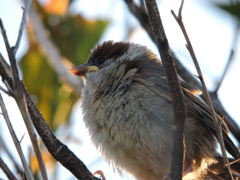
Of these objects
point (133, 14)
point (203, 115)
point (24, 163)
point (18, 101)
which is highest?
point (133, 14)

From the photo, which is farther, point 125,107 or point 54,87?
point 54,87

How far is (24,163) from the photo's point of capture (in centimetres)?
214

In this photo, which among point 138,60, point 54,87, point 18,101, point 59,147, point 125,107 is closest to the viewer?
point 18,101

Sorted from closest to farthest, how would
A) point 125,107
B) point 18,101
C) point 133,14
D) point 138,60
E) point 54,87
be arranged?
point 18,101
point 125,107
point 138,60
point 133,14
point 54,87

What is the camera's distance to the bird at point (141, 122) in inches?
133

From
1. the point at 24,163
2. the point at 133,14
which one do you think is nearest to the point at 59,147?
the point at 24,163

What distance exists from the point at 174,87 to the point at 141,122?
0.80 meters

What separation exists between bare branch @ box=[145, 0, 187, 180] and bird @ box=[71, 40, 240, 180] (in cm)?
52

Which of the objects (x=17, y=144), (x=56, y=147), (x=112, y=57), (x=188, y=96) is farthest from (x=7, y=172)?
(x=112, y=57)

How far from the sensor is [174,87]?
2666 millimetres

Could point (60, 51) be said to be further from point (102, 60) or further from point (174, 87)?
point (174, 87)

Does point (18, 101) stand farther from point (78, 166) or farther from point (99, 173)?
point (99, 173)

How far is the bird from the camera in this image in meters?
3.38

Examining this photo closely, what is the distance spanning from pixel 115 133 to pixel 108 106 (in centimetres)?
31
